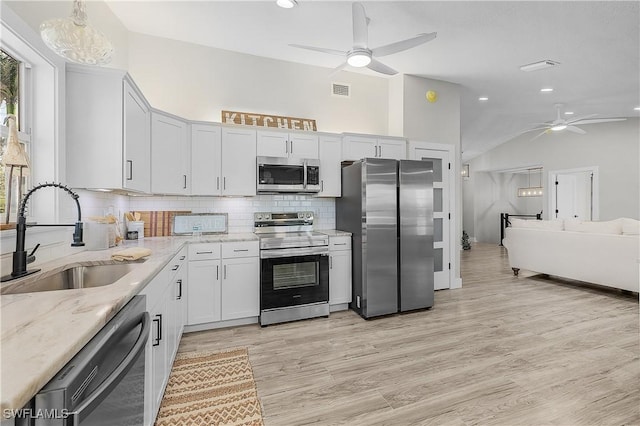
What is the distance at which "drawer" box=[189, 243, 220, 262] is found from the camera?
3.10 meters

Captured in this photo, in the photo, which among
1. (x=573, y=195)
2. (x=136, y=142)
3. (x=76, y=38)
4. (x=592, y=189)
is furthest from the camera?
(x=573, y=195)

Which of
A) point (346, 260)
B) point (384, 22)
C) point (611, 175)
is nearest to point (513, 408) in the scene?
point (346, 260)

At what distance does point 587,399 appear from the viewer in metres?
2.08

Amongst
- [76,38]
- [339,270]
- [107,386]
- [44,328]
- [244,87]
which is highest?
[244,87]

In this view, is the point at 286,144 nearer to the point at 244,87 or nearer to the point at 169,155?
the point at 244,87

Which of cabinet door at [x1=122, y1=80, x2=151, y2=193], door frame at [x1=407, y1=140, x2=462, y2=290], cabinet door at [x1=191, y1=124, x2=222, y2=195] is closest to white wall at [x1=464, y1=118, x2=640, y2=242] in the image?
door frame at [x1=407, y1=140, x2=462, y2=290]

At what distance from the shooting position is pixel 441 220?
15.6 feet

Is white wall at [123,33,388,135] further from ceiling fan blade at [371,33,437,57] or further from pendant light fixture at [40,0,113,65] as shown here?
pendant light fixture at [40,0,113,65]

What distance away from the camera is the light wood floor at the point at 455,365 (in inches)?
76.9

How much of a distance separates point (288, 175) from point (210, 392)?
2376 millimetres

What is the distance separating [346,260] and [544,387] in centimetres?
214

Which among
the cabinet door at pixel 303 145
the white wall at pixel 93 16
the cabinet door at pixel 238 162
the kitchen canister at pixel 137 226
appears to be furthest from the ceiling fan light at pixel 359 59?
the kitchen canister at pixel 137 226

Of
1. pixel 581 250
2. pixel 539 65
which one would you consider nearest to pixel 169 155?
pixel 539 65

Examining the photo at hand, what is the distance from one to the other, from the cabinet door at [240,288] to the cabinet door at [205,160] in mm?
891
